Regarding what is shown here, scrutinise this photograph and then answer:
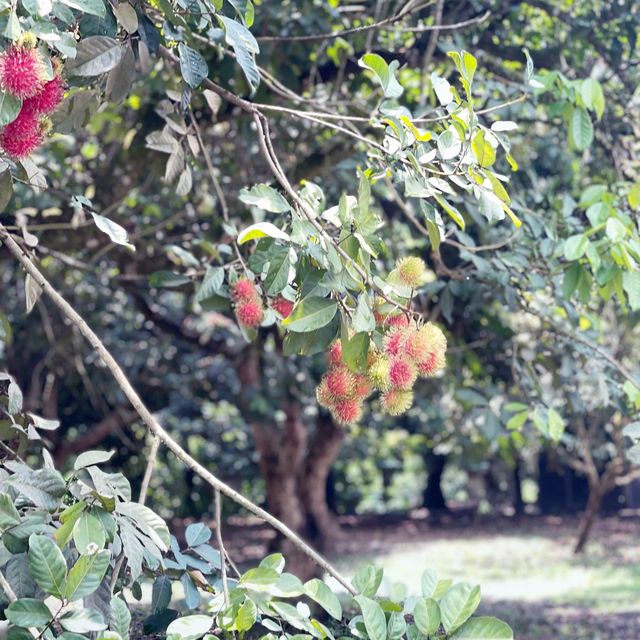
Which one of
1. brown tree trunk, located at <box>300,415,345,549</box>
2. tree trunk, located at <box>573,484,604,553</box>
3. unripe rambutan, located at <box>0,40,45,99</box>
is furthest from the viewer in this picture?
tree trunk, located at <box>573,484,604,553</box>

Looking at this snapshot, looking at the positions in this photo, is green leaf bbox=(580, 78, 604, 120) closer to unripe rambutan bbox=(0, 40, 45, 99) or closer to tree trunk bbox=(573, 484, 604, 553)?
unripe rambutan bbox=(0, 40, 45, 99)

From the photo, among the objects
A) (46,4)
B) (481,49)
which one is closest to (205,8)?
(46,4)

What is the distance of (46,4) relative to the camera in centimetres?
130

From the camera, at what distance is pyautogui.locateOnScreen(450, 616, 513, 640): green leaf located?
4.64ft

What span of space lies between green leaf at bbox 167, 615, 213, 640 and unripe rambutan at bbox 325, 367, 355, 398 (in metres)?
0.43

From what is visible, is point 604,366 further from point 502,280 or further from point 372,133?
point 372,133

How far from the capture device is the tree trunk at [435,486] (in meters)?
11.7

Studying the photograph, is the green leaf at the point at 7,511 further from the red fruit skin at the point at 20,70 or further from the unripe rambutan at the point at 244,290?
the unripe rambutan at the point at 244,290

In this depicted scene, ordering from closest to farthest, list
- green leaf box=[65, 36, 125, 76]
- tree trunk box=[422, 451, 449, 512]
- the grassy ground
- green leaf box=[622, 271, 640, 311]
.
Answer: green leaf box=[65, 36, 125, 76] → green leaf box=[622, 271, 640, 311] → the grassy ground → tree trunk box=[422, 451, 449, 512]

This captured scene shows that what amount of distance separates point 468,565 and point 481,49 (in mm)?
5211

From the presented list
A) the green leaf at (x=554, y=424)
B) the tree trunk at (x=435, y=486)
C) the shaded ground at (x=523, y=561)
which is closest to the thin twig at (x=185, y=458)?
the green leaf at (x=554, y=424)

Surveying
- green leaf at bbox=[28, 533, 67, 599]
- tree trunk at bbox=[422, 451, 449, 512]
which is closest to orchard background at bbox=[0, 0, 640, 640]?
green leaf at bbox=[28, 533, 67, 599]

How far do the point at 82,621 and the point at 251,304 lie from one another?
905 millimetres

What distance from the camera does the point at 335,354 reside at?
1642 mm
